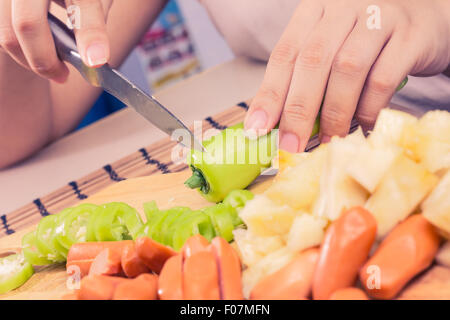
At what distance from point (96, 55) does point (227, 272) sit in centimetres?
74

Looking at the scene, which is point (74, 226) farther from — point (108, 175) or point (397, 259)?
point (397, 259)

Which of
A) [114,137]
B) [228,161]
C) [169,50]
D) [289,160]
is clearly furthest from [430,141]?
[169,50]

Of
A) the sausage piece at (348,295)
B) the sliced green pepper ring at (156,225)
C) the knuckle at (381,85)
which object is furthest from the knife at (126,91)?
the sausage piece at (348,295)

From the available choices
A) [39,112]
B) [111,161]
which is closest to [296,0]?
[111,161]

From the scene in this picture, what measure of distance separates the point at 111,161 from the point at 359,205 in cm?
121

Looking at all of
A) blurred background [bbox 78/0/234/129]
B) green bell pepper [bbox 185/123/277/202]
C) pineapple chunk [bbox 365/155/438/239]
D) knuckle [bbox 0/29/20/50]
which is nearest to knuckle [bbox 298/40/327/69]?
green bell pepper [bbox 185/123/277/202]

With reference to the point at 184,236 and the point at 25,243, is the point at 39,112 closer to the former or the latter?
the point at 25,243

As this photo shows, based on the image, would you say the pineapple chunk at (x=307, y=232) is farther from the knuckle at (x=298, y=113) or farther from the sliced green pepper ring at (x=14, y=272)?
the sliced green pepper ring at (x=14, y=272)

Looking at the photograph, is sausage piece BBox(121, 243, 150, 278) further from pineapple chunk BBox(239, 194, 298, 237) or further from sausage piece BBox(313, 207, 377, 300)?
sausage piece BBox(313, 207, 377, 300)

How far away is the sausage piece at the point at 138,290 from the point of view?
0.88 meters

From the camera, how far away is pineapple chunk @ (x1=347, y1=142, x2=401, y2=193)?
2.89 ft

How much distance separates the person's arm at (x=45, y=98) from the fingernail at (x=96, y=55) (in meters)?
0.89

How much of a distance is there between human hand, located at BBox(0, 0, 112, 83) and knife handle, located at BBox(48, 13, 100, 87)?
0.07 feet

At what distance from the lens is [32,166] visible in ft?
6.88
